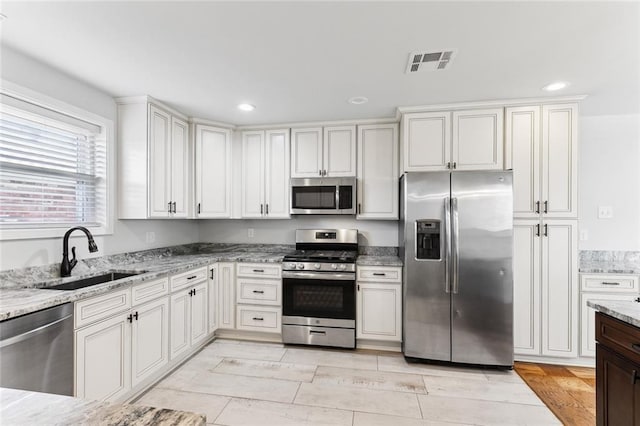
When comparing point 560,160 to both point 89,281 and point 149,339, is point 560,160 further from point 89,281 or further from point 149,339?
point 89,281

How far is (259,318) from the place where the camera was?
3316mm

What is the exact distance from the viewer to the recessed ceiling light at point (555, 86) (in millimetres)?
2465

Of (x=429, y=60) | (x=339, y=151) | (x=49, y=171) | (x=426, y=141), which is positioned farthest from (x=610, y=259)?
(x=49, y=171)

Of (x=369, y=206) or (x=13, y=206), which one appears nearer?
(x=13, y=206)

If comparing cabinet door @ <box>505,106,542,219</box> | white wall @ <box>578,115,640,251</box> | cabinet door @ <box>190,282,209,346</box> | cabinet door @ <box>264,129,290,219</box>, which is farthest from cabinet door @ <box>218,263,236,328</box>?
white wall @ <box>578,115,640,251</box>

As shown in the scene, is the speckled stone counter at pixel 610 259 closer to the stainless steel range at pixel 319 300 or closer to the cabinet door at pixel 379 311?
the cabinet door at pixel 379 311

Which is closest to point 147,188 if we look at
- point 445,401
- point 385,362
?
point 385,362

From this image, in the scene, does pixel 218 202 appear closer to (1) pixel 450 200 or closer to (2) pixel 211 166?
(2) pixel 211 166

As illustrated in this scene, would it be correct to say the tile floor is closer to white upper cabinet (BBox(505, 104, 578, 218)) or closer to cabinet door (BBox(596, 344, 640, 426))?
cabinet door (BBox(596, 344, 640, 426))

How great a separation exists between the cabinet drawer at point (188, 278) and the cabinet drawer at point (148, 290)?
0.34ft

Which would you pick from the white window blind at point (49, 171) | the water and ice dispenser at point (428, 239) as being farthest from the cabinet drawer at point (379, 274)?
the white window blind at point (49, 171)

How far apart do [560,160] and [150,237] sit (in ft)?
13.3

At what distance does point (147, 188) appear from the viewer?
2777 mm

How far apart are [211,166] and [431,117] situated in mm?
2438
